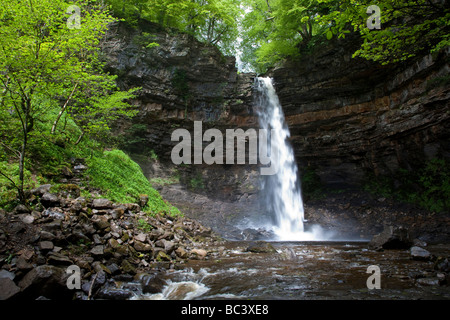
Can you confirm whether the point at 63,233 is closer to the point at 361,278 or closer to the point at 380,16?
the point at 361,278

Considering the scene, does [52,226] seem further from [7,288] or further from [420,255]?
[420,255]

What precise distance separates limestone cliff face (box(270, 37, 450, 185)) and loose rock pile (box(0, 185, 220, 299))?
1358 centimetres

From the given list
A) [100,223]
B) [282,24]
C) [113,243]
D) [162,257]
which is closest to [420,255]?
[162,257]

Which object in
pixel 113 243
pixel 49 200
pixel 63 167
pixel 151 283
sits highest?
pixel 63 167

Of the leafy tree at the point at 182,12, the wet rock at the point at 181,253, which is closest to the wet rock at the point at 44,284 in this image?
the wet rock at the point at 181,253

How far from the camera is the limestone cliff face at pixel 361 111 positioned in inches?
478

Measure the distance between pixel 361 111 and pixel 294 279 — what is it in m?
14.7

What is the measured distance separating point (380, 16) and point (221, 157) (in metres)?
15.6

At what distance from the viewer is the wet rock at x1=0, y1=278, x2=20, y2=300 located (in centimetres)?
273

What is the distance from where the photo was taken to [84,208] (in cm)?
516

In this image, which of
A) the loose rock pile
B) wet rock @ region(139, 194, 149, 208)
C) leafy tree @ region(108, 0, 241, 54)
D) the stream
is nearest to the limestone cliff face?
leafy tree @ region(108, 0, 241, 54)

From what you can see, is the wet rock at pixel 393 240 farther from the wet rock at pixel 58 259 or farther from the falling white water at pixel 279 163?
the falling white water at pixel 279 163

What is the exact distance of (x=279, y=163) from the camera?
58.7 ft

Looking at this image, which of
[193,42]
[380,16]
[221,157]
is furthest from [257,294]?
[193,42]
